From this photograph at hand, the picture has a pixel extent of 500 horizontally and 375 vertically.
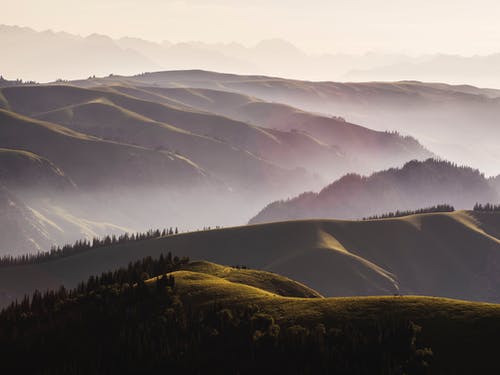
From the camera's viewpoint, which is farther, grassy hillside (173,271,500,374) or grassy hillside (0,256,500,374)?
grassy hillside (0,256,500,374)

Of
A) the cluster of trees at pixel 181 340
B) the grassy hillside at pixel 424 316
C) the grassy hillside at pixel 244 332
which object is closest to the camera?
the grassy hillside at pixel 424 316

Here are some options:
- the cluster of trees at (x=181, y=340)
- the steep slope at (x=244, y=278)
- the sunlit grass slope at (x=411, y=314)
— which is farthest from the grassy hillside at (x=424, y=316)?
the steep slope at (x=244, y=278)

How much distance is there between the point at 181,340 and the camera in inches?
2980

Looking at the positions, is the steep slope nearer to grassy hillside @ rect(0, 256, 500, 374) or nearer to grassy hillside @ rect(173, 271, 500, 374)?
grassy hillside @ rect(0, 256, 500, 374)

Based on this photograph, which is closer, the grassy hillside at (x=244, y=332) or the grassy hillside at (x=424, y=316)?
the grassy hillside at (x=424, y=316)

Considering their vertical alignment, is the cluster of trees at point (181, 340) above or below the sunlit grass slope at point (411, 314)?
below

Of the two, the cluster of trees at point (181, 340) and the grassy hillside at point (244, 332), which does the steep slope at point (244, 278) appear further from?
the cluster of trees at point (181, 340)

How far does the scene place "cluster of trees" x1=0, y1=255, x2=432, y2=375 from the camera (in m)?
67.3

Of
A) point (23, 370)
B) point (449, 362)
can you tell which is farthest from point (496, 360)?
point (23, 370)

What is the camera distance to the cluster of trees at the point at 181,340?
67.3 meters

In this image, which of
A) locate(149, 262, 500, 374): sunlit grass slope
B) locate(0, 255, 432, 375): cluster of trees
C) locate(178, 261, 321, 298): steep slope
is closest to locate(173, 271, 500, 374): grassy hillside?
locate(149, 262, 500, 374): sunlit grass slope

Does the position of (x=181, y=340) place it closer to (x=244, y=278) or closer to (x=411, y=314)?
(x=411, y=314)

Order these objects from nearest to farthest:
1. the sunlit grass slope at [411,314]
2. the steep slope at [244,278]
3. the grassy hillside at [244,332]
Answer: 1. the sunlit grass slope at [411,314]
2. the grassy hillside at [244,332]
3. the steep slope at [244,278]

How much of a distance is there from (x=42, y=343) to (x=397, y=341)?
39748mm
